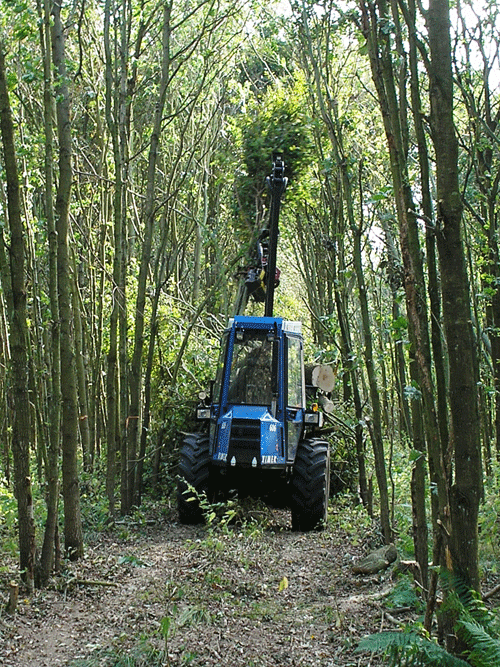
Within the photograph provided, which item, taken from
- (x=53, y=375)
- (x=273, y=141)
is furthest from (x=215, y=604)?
(x=273, y=141)

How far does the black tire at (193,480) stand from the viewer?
27.3 ft

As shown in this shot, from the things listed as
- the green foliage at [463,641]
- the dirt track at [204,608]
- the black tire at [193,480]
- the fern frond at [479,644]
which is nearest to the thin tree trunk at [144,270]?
the black tire at [193,480]

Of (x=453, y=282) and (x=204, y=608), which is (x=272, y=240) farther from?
(x=453, y=282)

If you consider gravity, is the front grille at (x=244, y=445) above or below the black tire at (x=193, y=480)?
above

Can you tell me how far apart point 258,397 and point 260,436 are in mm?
702

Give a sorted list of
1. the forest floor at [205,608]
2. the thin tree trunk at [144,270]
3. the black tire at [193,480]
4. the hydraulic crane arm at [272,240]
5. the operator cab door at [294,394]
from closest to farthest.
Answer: the forest floor at [205,608] → the thin tree trunk at [144,270] → the black tire at [193,480] → the operator cab door at [294,394] → the hydraulic crane arm at [272,240]

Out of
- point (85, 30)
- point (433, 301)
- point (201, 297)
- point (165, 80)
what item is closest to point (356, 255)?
point (433, 301)

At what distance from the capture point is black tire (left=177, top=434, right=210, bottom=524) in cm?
834

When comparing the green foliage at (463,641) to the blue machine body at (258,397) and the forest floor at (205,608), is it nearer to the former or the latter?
the forest floor at (205,608)

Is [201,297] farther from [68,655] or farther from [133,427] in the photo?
[68,655]

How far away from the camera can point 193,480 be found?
8.45 m

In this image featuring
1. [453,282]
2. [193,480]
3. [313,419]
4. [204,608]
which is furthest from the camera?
[313,419]

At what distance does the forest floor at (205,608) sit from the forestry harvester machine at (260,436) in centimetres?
107

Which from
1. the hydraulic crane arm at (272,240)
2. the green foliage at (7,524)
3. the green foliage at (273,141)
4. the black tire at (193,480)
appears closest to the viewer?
the green foliage at (7,524)
